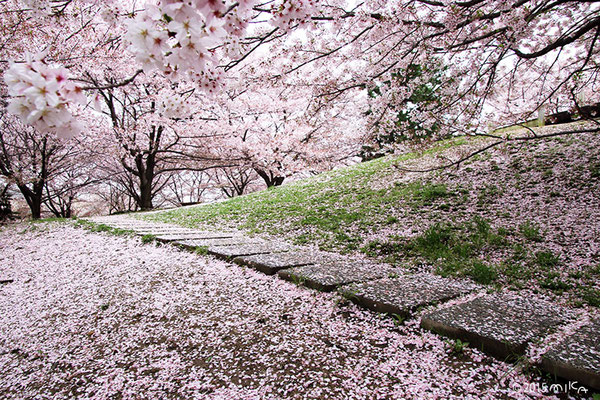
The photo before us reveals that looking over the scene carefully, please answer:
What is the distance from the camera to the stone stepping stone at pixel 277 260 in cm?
298

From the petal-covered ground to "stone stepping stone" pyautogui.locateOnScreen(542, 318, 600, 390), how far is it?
0.13 m

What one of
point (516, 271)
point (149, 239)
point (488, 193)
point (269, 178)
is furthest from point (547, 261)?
point (269, 178)

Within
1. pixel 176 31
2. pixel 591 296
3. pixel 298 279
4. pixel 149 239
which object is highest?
pixel 176 31

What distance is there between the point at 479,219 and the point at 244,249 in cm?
328

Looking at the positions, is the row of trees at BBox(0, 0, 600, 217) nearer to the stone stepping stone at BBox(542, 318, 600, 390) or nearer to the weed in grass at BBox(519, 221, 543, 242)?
the weed in grass at BBox(519, 221, 543, 242)

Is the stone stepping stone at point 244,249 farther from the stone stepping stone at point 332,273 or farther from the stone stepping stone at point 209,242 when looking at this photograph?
the stone stepping stone at point 332,273

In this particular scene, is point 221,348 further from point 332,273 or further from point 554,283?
point 554,283

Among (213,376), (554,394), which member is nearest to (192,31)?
(213,376)

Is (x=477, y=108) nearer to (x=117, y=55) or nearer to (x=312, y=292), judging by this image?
(x=312, y=292)

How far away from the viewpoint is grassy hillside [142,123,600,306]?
9.64 feet

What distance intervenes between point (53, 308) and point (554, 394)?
3700 millimetres

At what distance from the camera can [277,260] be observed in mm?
3203

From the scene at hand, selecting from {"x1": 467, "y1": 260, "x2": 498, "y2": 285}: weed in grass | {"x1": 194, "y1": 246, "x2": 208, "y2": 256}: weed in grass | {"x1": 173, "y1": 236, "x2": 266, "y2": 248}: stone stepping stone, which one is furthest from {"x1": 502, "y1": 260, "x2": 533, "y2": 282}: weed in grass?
{"x1": 194, "y1": 246, "x2": 208, "y2": 256}: weed in grass

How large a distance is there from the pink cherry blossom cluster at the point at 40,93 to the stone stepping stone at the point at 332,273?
1979mm
